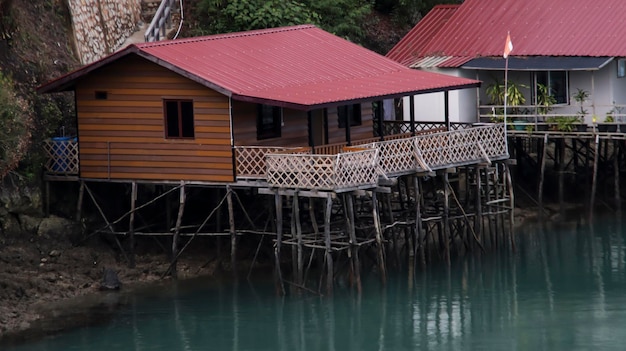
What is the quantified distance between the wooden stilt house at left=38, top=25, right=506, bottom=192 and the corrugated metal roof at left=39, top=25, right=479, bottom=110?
0.04 metres

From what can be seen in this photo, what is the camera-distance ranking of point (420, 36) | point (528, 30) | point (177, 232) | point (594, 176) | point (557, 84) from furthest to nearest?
point (420, 36), point (528, 30), point (557, 84), point (594, 176), point (177, 232)

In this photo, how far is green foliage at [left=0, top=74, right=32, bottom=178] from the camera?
40094 mm

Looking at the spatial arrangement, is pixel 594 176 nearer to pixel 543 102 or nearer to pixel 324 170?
pixel 543 102

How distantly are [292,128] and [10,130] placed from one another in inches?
320

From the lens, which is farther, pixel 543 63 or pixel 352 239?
pixel 543 63

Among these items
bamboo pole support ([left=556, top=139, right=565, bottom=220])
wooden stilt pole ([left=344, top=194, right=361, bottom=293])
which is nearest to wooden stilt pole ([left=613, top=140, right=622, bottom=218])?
bamboo pole support ([left=556, top=139, right=565, bottom=220])

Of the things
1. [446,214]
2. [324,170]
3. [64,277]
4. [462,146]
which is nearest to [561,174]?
[462,146]

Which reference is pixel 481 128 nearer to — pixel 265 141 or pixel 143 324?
pixel 265 141

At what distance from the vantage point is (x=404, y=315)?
1588 inches

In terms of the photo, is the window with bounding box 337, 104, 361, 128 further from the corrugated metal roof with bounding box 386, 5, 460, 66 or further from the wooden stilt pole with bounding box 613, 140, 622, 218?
the wooden stilt pole with bounding box 613, 140, 622, 218

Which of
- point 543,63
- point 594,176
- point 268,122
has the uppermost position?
point 543,63

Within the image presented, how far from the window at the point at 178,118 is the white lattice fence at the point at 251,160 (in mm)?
1599

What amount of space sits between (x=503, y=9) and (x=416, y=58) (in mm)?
3434

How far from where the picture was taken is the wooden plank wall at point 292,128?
140 feet
